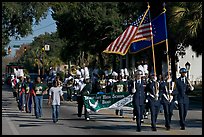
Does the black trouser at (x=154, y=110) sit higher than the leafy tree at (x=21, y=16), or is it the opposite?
the leafy tree at (x=21, y=16)

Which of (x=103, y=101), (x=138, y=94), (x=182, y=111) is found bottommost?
(x=182, y=111)

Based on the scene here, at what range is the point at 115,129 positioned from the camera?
1580 cm

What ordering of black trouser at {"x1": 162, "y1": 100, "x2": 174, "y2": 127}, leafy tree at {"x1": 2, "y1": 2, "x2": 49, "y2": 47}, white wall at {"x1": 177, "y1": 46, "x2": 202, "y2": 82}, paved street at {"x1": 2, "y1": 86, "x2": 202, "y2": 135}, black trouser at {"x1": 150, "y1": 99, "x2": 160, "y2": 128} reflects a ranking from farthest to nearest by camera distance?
white wall at {"x1": 177, "y1": 46, "x2": 202, "y2": 82}, leafy tree at {"x1": 2, "y1": 2, "x2": 49, "y2": 47}, black trouser at {"x1": 162, "y1": 100, "x2": 174, "y2": 127}, black trouser at {"x1": 150, "y1": 99, "x2": 160, "y2": 128}, paved street at {"x1": 2, "y1": 86, "x2": 202, "y2": 135}

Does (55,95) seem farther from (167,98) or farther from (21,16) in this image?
(21,16)

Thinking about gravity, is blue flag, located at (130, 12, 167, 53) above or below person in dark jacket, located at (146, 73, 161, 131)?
above

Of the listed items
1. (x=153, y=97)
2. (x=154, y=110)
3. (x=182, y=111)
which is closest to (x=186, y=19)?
(x=182, y=111)

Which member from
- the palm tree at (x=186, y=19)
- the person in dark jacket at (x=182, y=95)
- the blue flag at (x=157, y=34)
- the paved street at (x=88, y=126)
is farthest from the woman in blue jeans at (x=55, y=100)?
the palm tree at (x=186, y=19)

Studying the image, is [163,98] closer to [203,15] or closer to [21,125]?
[21,125]

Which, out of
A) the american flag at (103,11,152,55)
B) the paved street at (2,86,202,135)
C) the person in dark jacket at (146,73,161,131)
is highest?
the american flag at (103,11,152,55)

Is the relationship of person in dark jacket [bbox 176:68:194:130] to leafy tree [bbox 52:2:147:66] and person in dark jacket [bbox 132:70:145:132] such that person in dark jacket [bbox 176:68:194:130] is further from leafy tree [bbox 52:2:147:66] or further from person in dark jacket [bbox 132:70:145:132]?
leafy tree [bbox 52:2:147:66]

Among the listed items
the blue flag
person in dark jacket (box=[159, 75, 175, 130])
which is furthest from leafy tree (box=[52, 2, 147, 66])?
person in dark jacket (box=[159, 75, 175, 130])

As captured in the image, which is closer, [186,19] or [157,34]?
[157,34]

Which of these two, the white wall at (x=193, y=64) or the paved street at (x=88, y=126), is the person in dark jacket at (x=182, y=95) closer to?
the paved street at (x=88, y=126)

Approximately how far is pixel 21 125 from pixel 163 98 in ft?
16.0
